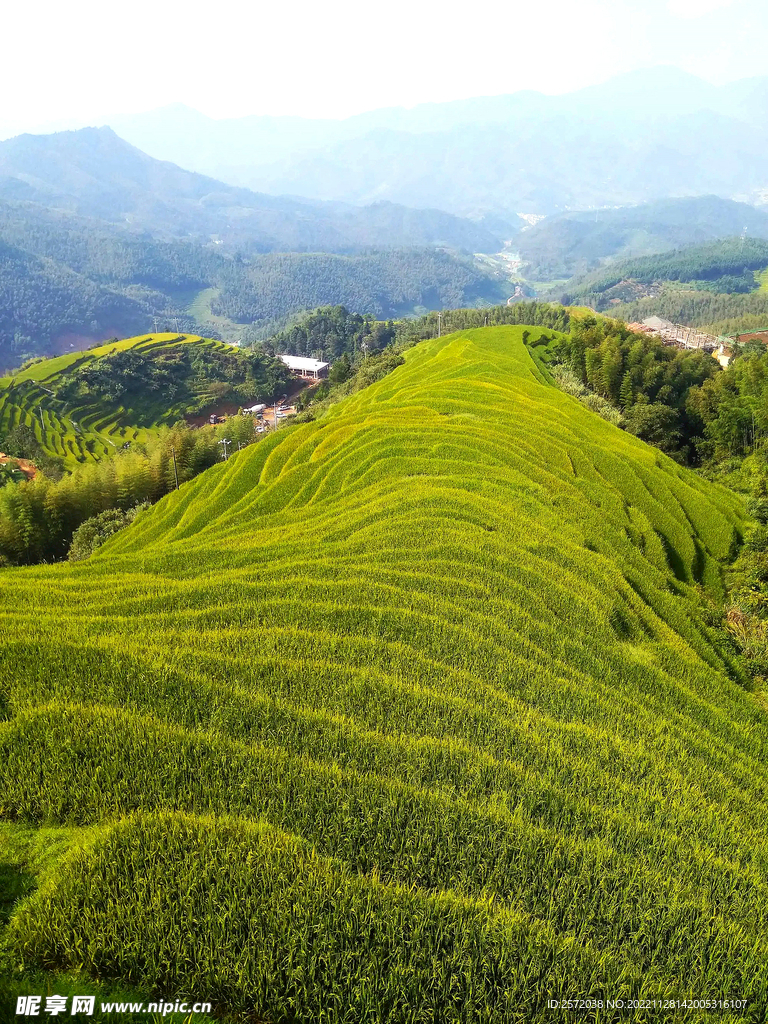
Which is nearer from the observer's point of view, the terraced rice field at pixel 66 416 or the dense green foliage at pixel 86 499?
the dense green foliage at pixel 86 499

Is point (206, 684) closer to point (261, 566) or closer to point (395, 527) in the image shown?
point (261, 566)

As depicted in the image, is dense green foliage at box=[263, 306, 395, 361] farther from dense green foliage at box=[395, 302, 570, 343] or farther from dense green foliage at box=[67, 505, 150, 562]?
dense green foliage at box=[67, 505, 150, 562]

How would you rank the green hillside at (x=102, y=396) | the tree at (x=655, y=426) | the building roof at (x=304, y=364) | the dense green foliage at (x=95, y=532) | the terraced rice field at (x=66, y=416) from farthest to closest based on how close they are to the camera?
the building roof at (x=304, y=364), the green hillside at (x=102, y=396), the terraced rice field at (x=66, y=416), the tree at (x=655, y=426), the dense green foliage at (x=95, y=532)

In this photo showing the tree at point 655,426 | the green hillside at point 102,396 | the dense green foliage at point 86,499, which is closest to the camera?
the dense green foliage at point 86,499

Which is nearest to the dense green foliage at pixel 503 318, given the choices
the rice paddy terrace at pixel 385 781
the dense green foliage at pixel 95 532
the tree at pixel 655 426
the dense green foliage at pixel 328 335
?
the dense green foliage at pixel 328 335

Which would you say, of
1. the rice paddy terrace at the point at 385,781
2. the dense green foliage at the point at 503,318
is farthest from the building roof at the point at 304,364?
the rice paddy terrace at the point at 385,781

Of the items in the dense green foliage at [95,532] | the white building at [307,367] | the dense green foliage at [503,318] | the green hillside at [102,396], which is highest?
the dense green foliage at [503,318]

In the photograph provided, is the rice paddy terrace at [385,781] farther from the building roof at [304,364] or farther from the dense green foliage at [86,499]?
the building roof at [304,364]

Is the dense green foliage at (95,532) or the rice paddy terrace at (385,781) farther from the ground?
the rice paddy terrace at (385,781)
